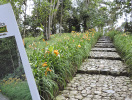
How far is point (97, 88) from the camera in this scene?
273cm

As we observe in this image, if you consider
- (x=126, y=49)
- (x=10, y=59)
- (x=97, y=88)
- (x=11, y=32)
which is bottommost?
(x=97, y=88)

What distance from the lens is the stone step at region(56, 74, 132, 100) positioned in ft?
7.78

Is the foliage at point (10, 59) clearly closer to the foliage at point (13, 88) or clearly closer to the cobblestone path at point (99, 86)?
the foliage at point (13, 88)

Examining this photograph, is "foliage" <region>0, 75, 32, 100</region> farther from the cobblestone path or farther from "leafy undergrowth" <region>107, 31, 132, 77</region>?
"leafy undergrowth" <region>107, 31, 132, 77</region>

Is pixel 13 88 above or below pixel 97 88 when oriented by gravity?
above

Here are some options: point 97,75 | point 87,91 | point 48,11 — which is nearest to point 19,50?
point 87,91

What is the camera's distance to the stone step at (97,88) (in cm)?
237

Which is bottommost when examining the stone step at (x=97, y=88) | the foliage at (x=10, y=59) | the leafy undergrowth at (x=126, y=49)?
the stone step at (x=97, y=88)

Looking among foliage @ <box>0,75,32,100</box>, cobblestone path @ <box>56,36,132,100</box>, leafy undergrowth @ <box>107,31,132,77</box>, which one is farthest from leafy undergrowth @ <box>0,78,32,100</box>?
leafy undergrowth @ <box>107,31,132,77</box>

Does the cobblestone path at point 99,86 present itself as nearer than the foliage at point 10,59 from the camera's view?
No

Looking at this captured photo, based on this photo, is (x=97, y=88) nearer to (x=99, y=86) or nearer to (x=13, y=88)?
(x=99, y=86)

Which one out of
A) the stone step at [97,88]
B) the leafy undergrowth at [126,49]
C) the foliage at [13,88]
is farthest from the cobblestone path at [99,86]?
the foliage at [13,88]

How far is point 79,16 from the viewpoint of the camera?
13000 mm

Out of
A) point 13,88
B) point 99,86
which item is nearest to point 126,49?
point 99,86
